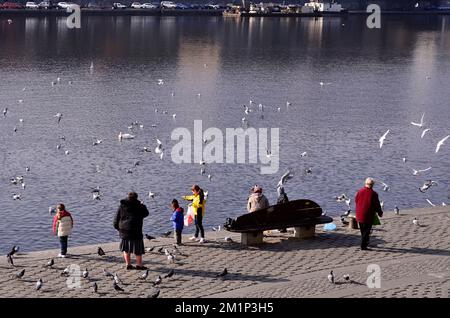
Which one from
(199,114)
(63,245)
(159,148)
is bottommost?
(199,114)

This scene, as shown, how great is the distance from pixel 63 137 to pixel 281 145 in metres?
9.48

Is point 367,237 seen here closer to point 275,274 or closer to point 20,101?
point 275,274

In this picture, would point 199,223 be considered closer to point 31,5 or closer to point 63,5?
point 31,5

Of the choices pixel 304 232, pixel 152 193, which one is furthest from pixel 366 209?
pixel 152 193

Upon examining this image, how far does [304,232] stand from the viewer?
21.7 meters

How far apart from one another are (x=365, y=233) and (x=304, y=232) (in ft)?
5.25

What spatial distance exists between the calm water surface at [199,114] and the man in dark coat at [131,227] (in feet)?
24.8

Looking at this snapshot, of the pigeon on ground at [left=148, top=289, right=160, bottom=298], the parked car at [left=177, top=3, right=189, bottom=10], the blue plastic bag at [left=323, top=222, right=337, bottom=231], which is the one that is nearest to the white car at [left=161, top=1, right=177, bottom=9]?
the parked car at [left=177, top=3, right=189, bottom=10]

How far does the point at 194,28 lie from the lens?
127m

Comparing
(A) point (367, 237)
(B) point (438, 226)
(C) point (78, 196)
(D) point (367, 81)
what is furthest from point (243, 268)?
(D) point (367, 81)

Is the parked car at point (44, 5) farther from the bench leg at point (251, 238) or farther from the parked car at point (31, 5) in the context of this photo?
the bench leg at point (251, 238)

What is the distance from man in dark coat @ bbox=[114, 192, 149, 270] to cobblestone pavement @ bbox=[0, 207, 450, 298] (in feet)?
1.20

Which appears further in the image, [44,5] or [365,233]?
[44,5]

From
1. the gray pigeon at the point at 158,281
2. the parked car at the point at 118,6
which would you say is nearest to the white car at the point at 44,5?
the parked car at the point at 118,6
